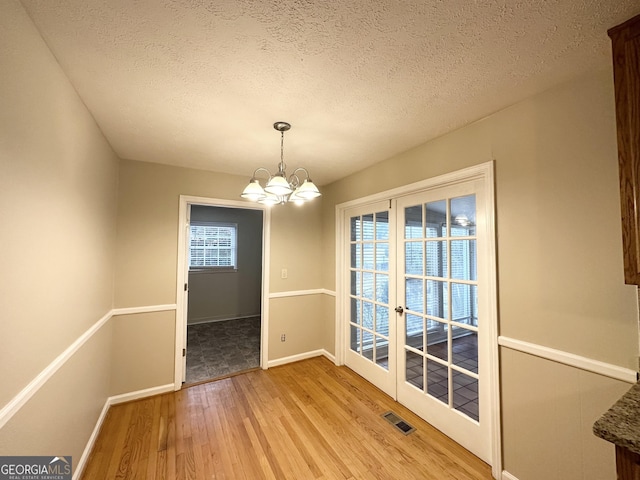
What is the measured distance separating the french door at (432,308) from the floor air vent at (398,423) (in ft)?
0.62

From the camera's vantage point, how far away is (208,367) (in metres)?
3.33

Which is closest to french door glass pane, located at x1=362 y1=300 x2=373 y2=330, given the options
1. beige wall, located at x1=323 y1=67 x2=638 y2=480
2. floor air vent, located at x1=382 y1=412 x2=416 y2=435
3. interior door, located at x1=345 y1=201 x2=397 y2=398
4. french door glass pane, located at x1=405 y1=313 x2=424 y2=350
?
interior door, located at x1=345 y1=201 x2=397 y2=398

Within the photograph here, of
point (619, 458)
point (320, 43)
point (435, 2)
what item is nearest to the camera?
point (619, 458)

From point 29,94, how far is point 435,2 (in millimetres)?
1706

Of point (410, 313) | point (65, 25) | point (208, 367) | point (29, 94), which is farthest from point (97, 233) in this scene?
point (410, 313)

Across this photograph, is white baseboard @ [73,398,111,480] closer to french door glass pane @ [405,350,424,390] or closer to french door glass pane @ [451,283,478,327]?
french door glass pane @ [405,350,424,390]

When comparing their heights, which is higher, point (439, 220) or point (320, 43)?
point (320, 43)

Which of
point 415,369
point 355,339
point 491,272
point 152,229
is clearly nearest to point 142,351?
point 152,229

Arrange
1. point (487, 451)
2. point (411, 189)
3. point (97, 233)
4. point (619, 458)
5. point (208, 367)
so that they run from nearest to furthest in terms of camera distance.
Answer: point (619, 458), point (487, 451), point (97, 233), point (411, 189), point (208, 367)

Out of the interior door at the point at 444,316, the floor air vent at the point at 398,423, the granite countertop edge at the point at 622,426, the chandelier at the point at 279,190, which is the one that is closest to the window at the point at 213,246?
the chandelier at the point at 279,190

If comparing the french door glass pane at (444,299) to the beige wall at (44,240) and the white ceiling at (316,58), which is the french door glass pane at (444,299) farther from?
the beige wall at (44,240)

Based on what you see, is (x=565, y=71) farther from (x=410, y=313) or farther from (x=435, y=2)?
(x=410, y=313)

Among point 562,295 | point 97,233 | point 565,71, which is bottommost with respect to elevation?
point 562,295

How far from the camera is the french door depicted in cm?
193
